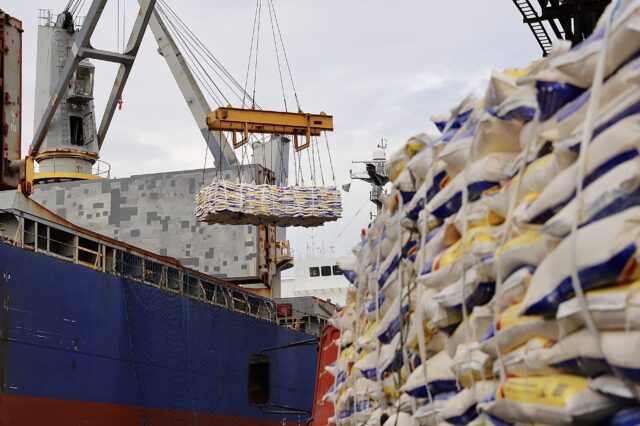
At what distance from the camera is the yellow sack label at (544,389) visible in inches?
106

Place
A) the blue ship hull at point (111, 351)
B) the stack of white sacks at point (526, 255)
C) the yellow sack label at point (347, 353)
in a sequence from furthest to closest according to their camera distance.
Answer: the blue ship hull at point (111, 351) → the yellow sack label at point (347, 353) → the stack of white sacks at point (526, 255)

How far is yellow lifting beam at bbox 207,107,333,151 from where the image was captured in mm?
21438

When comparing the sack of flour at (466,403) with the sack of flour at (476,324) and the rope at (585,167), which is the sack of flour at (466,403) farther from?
the rope at (585,167)

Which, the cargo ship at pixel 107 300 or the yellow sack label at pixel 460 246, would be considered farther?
the cargo ship at pixel 107 300

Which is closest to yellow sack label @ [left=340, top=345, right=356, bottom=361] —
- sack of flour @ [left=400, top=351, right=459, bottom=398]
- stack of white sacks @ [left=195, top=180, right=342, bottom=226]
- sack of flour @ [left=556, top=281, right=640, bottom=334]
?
sack of flour @ [left=400, top=351, right=459, bottom=398]

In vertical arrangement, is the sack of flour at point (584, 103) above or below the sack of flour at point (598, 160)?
above

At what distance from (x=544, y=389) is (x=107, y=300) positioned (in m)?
19.5

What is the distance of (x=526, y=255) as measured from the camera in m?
3.05

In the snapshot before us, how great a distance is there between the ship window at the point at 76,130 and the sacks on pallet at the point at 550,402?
33.8 metres

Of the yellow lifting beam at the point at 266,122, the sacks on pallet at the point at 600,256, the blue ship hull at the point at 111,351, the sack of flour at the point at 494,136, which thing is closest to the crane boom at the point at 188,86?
the blue ship hull at the point at 111,351

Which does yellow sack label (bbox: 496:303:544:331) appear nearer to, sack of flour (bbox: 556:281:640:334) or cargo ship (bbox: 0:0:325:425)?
sack of flour (bbox: 556:281:640:334)

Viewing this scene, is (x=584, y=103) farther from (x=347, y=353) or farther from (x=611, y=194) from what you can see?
(x=347, y=353)

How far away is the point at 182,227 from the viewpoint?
1293 inches

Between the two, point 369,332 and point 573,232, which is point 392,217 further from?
point 573,232
